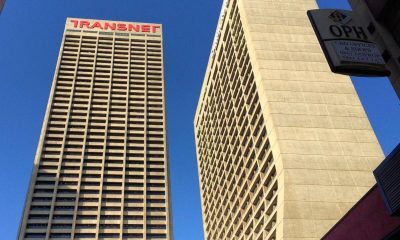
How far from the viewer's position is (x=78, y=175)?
10250cm

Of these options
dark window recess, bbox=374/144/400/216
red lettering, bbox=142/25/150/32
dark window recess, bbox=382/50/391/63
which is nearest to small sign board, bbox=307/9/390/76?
dark window recess, bbox=382/50/391/63

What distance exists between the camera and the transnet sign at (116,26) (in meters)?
134

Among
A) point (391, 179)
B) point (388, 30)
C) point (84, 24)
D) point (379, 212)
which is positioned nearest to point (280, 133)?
point (379, 212)

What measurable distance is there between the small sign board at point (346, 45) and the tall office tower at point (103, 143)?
84668 mm

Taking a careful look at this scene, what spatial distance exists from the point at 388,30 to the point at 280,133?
124ft

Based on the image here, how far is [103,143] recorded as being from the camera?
109m

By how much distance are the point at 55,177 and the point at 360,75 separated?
95.5 meters

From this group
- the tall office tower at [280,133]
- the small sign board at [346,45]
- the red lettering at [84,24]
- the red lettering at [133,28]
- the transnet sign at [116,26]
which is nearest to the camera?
the small sign board at [346,45]

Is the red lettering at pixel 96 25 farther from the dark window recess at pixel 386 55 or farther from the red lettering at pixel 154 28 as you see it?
the dark window recess at pixel 386 55

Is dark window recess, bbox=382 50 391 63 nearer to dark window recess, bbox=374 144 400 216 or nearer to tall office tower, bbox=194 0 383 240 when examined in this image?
dark window recess, bbox=374 144 400 216

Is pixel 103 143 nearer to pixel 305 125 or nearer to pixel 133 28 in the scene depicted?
pixel 133 28

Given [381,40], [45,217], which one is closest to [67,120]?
[45,217]

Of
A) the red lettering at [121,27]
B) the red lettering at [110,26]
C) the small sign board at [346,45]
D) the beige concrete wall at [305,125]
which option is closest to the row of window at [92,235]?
the beige concrete wall at [305,125]

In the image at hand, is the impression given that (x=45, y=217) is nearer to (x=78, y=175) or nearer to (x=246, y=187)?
(x=78, y=175)
